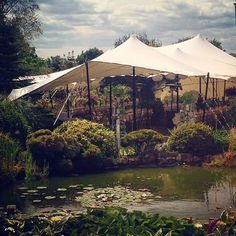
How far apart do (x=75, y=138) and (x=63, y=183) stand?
1868 millimetres

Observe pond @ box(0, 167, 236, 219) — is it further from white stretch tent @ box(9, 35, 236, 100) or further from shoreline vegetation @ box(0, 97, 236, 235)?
white stretch tent @ box(9, 35, 236, 100)

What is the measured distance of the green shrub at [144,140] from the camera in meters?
14.3

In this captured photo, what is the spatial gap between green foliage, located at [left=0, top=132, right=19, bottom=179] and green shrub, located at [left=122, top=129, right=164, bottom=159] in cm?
417

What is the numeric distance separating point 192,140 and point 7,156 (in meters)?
5.79

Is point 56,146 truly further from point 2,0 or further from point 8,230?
point 2,0

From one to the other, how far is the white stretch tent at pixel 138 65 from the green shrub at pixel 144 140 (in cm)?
361

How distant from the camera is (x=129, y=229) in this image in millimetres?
6625

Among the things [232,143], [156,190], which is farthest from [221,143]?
[156,190]

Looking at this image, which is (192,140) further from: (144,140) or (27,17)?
(27,17)

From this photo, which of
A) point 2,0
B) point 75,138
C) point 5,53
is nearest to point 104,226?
point 75,138

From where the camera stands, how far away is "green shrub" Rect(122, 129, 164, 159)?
1434cm

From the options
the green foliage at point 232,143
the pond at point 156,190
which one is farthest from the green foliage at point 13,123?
the green foliage at point 232,143

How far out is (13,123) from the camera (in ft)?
44.8

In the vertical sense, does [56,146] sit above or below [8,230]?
above
